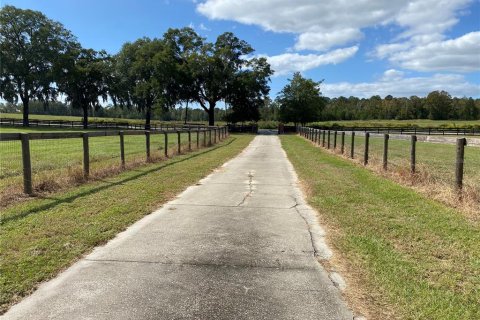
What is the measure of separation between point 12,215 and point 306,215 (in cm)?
464

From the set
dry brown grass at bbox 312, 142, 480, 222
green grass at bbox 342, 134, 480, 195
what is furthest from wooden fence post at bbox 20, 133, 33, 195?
green grass at bbox 342, 134, 480, 195

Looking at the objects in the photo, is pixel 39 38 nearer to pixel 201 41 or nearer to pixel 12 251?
pixel 201 41

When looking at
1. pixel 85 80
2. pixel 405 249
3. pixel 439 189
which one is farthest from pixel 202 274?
pixel 85 80

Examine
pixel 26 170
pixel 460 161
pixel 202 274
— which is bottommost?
pixel 202 274

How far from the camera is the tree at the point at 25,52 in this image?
5903 cm

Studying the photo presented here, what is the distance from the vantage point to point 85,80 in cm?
7038

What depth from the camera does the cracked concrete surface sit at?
11.2 feet

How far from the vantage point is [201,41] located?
65750mm

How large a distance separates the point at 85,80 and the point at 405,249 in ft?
239

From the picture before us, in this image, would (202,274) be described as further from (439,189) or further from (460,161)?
(439,189)

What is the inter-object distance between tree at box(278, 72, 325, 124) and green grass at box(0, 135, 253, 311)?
198ft

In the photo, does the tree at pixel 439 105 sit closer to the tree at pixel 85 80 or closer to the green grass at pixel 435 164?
the tree at pixel 85 80

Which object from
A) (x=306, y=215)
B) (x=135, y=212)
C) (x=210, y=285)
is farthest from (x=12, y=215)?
(x=306, y=215)

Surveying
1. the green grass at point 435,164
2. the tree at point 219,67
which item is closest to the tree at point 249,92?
the tree at point 219,67
